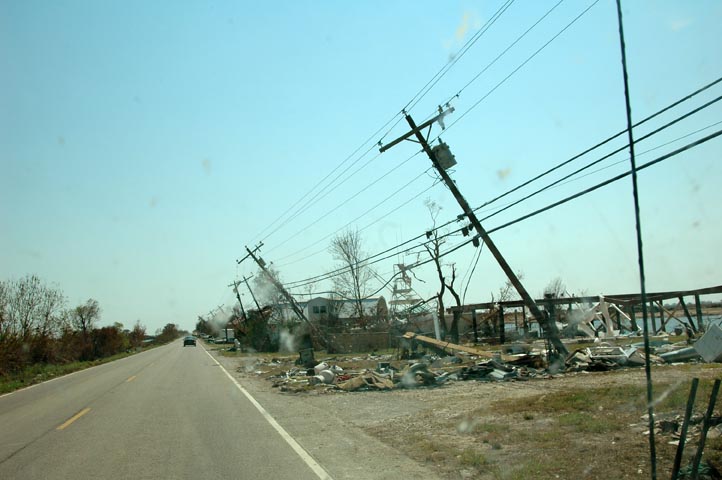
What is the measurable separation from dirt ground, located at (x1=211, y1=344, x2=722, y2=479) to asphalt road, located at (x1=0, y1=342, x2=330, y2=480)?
955 mm

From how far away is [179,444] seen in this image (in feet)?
34.0

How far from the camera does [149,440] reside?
35.4ft

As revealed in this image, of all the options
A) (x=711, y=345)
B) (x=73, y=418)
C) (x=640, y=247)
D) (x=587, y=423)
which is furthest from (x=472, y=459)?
(x=711, y=345)

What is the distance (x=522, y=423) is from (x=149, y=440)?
672 centimetres

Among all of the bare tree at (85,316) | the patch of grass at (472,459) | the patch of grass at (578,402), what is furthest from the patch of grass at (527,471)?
the bare tree at (85,316)

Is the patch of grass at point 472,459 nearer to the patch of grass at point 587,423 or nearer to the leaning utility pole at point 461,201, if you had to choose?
the patch of grass at point 587,423

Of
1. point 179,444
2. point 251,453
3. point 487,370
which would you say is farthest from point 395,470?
point 487,370

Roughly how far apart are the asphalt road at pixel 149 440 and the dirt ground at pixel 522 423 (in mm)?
955

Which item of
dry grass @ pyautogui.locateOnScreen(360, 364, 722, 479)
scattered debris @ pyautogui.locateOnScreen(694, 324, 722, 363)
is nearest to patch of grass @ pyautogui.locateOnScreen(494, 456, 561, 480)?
dry grass @ pyautogui.locateOnScreen(360, 364, 722, 479)

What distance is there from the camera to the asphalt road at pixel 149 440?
8.40 metres

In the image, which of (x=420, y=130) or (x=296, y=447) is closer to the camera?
(x=296, y=447)

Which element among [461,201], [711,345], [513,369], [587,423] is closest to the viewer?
[587,423]

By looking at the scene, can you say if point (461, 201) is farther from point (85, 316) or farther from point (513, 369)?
point (85, 316)

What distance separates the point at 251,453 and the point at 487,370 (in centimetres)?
1278
